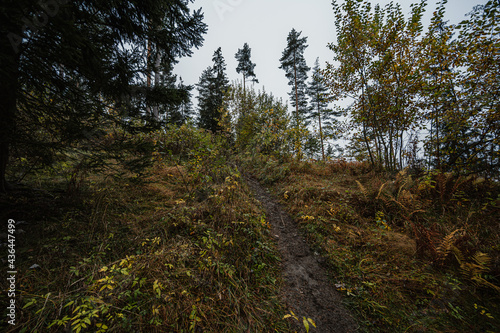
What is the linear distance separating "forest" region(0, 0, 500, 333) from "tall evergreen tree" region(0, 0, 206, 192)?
3 cm

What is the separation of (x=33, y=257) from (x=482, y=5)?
360 inches

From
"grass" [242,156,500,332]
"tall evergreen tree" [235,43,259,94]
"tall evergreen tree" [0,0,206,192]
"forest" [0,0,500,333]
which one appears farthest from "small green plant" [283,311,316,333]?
"tall evergreen tree" [235,43,259,94]

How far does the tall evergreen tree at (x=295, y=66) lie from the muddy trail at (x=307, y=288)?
49.8 ft

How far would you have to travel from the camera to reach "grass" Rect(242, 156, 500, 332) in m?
2.16

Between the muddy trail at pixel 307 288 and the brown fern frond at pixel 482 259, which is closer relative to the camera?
the muddy trail at pixel 307 288

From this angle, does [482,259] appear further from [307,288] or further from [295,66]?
[295,66]

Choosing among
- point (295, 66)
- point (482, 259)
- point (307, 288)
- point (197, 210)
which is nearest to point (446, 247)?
point (482, 259)

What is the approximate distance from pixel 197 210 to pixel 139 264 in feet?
4.56

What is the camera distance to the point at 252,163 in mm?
9320

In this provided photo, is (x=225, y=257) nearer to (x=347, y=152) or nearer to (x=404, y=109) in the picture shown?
(x=404, y=109)

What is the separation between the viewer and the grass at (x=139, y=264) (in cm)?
168

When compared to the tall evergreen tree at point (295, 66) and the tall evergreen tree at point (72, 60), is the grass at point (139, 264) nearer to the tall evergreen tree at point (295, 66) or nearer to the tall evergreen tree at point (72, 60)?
the tall evergreen tree at point (72, 60)

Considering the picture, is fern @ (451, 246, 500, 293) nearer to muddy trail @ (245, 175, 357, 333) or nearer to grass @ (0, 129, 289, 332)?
muddy trail @ (245, 175, 357, 333)

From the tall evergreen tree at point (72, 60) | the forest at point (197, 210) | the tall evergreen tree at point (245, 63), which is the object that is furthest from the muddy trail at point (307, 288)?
the tall evergreen tree at point (245, 63)
